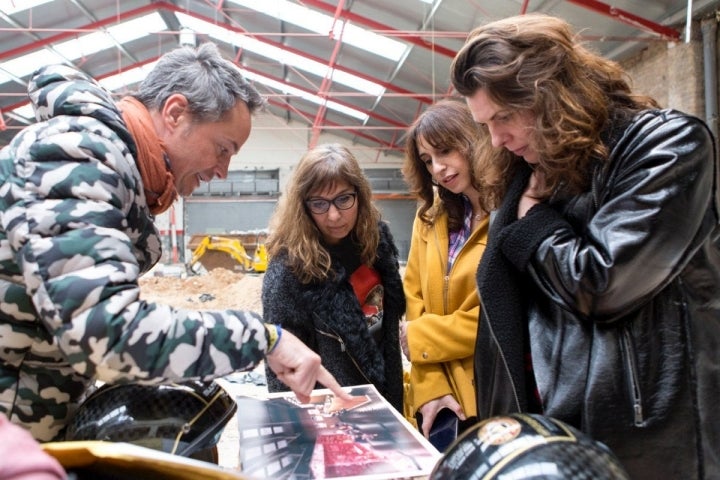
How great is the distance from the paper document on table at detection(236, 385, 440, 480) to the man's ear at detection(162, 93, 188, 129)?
69 cm

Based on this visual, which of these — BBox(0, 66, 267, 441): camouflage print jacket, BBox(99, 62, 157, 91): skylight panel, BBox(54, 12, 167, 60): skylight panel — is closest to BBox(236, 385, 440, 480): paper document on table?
BBox(0, 66, 267, 441): camouflage print jacket

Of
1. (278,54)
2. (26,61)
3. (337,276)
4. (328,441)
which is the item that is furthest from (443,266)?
(26,61)

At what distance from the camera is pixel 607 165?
127 cm

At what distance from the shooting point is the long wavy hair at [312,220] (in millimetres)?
2104

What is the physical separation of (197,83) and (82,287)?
589 millimetres

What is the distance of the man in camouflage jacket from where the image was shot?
90cm

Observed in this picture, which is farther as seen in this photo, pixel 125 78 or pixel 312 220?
pixel 125 78

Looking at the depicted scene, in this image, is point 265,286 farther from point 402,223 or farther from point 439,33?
point 402,223

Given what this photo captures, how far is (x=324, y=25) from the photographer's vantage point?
38.8ft

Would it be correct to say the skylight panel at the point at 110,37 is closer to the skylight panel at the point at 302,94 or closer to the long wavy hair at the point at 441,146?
the skylight panel at the point at 302,94

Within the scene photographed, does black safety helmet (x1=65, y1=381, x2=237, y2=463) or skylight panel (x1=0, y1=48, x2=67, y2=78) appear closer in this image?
black safety helmet (x1=65, y1=381, x2=237, y2=463)

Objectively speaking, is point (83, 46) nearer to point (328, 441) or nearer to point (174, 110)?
point (174, 110)

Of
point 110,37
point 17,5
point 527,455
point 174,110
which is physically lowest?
point 527,455

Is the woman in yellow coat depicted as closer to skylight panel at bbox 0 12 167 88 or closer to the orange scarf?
the orange scarf
